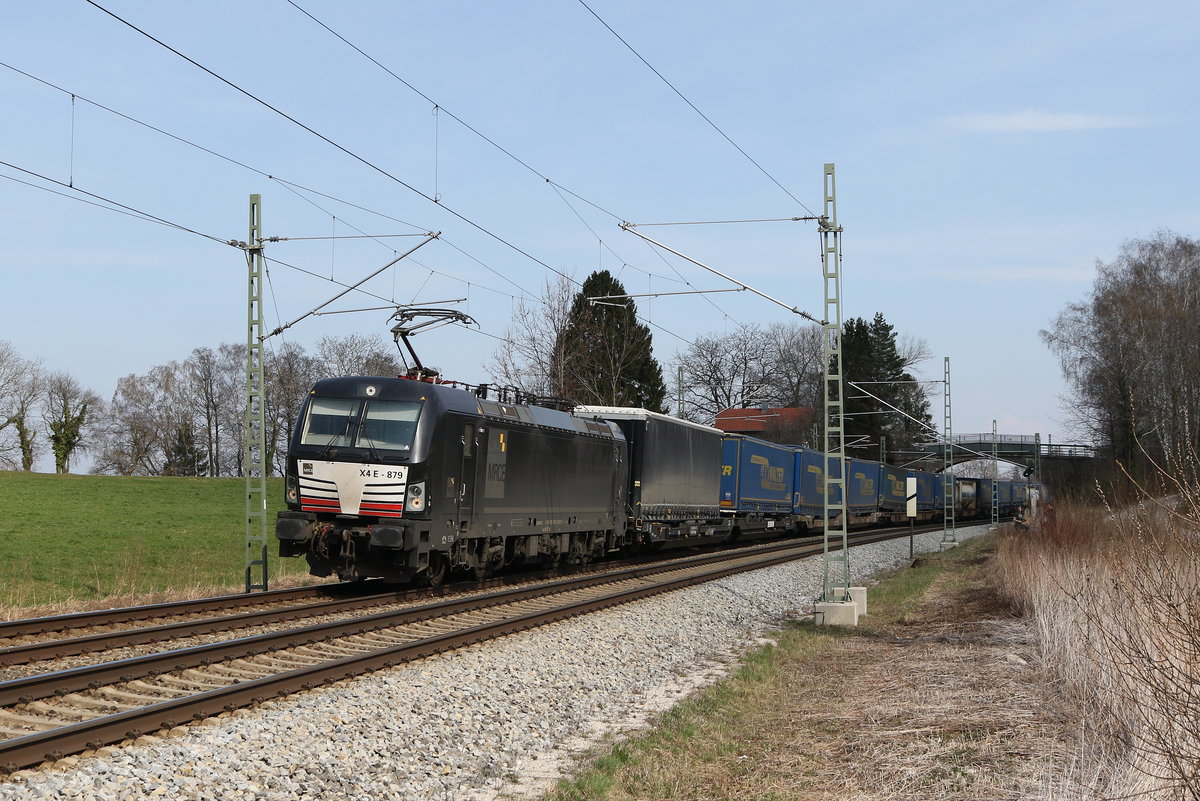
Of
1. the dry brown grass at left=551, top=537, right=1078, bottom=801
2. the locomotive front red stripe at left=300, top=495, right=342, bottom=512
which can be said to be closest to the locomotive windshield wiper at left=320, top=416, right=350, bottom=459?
the locomotive front red stripe at left=300, top=495, right=342, bottom=512

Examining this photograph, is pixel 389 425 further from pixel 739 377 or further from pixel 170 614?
pixel 739 377

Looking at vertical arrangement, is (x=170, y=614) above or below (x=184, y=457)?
below

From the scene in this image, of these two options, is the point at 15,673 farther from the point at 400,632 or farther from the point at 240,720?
the point at 400,632

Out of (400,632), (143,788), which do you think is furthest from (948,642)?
(143,788)

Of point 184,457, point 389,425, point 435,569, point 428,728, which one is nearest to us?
point 428,728

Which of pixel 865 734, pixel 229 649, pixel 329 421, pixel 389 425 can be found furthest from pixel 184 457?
pixel 865 734

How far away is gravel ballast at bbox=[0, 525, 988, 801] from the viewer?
6.34m

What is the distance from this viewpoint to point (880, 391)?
90375mm

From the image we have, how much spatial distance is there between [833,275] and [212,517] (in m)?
31.6

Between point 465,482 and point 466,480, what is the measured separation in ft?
0.18

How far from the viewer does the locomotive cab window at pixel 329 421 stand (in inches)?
604

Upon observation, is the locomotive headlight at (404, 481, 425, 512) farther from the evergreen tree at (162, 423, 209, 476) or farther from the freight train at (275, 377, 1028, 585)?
the evergreen tree at (162, 423, 209, 476)

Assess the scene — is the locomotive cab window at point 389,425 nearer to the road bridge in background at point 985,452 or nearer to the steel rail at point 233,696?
the steel rail at point 233,696

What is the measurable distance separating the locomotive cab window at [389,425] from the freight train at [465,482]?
2 cm
